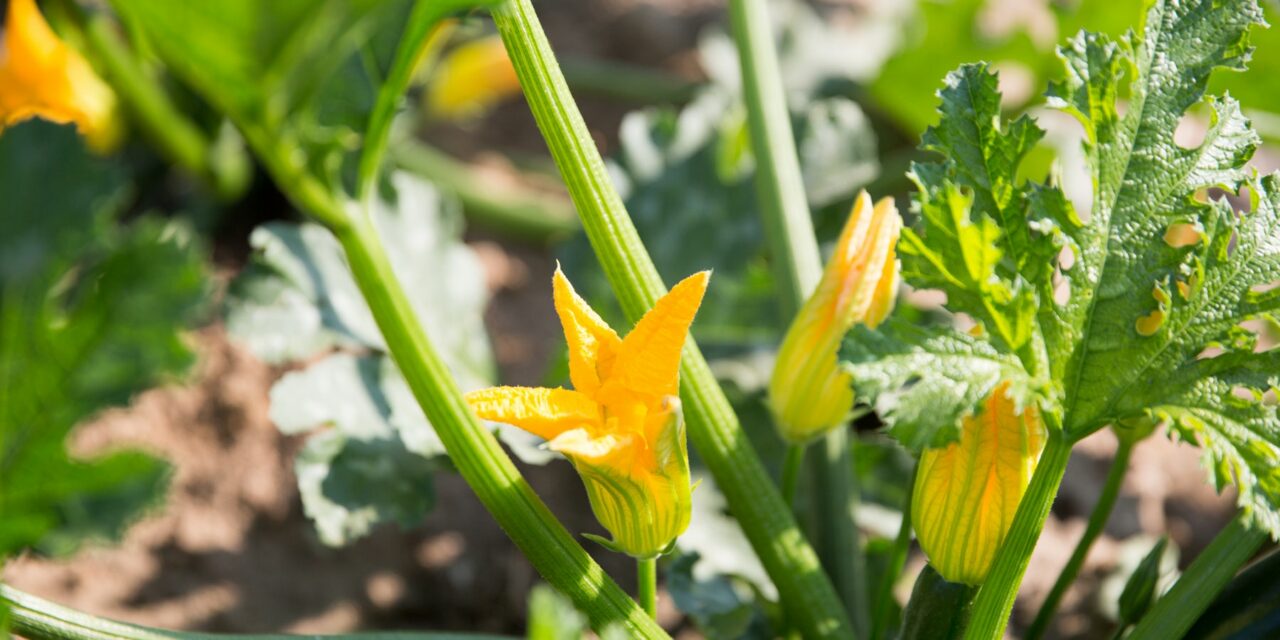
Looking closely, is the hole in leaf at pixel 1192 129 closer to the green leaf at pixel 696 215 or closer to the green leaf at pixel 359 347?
the green leaf at pixel 696 215

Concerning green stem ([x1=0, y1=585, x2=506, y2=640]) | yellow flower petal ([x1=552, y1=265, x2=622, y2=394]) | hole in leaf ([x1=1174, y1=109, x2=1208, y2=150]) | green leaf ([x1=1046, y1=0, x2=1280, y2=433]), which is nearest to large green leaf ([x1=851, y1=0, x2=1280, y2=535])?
green leaf ([x1=1046, y1=0, x2=1280, y2=433])

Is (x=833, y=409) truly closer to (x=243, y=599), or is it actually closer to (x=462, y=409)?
(x=462, y=409)

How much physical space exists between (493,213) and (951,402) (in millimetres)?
1397

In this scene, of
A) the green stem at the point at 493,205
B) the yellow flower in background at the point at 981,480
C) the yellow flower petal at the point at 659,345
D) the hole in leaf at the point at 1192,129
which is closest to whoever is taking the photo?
the yellow flower petal at the point at 659,345

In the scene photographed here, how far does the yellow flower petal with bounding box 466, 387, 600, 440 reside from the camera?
0.85 meters

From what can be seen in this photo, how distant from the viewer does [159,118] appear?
1.86 metres

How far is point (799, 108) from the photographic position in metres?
1.69

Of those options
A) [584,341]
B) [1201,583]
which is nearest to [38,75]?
[584,341]

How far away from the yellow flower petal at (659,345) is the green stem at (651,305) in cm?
16

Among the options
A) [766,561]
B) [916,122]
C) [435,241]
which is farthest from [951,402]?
[916,122]

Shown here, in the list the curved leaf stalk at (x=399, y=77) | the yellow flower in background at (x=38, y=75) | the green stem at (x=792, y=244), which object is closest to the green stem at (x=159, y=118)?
the yellow flower in background at (x=38, y=75)

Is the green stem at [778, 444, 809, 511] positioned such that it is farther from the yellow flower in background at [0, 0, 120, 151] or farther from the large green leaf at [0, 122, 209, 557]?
the yellow flower in background at [0, 0, 120, 151]

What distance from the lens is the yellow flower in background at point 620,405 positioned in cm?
84

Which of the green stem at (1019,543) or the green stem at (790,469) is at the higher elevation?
the green stem at (790,469)
